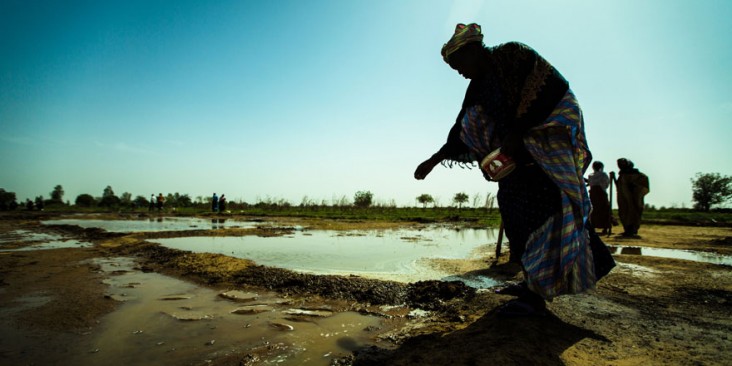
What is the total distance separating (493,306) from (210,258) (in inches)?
144

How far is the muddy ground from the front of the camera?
1.58m

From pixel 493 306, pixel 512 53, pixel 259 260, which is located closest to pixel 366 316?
pixel 493 306

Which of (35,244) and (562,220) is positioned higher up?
(562,220)

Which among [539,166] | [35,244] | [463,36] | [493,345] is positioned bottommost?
[35,244]

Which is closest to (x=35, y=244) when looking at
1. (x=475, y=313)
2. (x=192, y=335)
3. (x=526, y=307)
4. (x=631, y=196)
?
(x=192, y=335)

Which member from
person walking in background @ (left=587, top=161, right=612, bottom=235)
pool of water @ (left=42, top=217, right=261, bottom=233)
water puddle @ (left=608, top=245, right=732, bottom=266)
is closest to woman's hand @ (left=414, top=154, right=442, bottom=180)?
water puddle @ (left=608, top=245, right=732, bottom=266)

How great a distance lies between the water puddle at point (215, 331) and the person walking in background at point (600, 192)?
8313 mm

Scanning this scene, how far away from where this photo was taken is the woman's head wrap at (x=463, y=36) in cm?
213

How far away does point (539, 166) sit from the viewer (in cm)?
196

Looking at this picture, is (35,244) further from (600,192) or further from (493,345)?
(600,192)

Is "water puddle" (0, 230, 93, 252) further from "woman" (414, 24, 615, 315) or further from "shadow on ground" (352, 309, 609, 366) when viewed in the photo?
"woman" (414, 24, 615, 315)

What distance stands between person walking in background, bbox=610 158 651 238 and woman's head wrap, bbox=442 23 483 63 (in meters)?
8.36

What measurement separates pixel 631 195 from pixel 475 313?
8308 mm

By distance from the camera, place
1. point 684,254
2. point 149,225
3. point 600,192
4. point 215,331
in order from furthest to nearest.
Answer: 1. point 149,225
2. point 600,192
3. point 684,254
4. point 215,331
